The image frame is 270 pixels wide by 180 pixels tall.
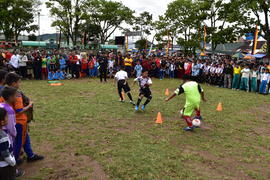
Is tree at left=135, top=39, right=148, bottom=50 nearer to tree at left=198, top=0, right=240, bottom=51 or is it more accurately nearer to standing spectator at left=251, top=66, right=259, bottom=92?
tree at left=198, top=0, right=240, bottom=51

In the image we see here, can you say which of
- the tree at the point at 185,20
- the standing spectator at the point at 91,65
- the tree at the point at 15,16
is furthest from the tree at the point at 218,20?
the tree at the point at 15,16

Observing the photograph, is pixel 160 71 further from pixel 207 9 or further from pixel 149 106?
pixel 207 9

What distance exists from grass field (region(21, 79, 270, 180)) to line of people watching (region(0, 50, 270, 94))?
6162 millimetres

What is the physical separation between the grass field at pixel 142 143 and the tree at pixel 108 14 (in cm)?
3436

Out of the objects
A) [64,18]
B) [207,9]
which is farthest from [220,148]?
[64,18]

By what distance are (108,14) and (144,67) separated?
2626 cm

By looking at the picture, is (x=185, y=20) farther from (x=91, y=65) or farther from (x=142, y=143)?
(x=142, y=143)

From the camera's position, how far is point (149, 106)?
10094mm

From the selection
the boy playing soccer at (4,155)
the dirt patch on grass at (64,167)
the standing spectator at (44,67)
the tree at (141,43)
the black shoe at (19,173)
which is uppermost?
the tree at (141,43)

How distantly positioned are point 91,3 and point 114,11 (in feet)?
16.7

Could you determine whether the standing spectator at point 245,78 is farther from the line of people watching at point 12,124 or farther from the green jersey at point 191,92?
the line of people watching at point 12,124

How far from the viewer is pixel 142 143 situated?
19.2 feet

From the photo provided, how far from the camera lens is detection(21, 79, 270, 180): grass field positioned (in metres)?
4.53

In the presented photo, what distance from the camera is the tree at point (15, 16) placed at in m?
40.5
